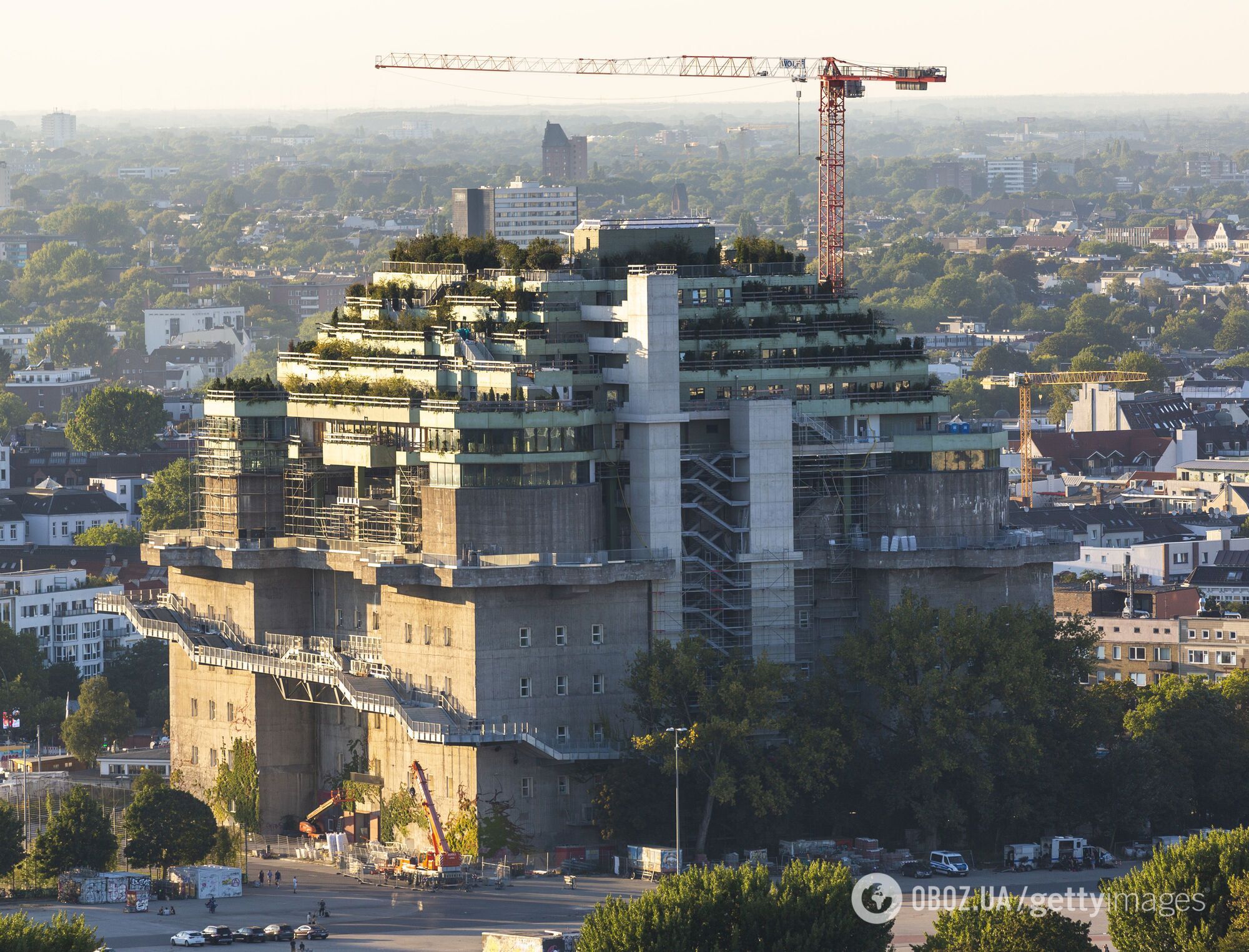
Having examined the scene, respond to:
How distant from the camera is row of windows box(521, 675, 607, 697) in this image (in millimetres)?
136250

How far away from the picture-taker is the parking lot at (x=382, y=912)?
12212cm

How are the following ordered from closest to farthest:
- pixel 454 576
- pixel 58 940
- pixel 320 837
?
pixel 58 940, pixel 454 576, pixel 320 837

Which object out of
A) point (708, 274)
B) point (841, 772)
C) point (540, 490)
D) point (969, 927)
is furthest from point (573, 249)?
point (969, 927)

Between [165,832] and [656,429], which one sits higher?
[656,429]

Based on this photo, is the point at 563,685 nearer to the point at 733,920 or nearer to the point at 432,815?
the point at 432,815

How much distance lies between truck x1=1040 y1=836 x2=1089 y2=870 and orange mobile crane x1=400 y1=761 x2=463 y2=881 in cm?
2072

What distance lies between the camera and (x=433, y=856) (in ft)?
443

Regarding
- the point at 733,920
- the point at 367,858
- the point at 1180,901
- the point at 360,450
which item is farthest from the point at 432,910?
the point at 1180,901

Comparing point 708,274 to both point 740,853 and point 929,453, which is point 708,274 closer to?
point 929,453

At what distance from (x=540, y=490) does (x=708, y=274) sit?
13.7m

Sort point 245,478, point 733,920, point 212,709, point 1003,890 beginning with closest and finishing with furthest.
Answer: point 733,920, point 1003,890, point 245,478, point 212,709

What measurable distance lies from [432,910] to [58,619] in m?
72.5

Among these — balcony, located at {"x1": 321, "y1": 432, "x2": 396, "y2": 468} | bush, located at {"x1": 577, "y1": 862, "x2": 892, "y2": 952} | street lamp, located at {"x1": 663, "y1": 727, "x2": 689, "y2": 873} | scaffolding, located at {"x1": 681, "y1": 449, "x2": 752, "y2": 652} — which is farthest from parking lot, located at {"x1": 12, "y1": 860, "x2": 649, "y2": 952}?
balcony, located at {"x1": 321, "y1": 432, "x2": 396, "y2": 468}

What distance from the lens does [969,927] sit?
106 m
